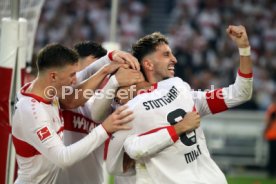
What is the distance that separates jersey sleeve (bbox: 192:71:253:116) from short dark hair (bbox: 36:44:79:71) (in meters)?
1.10

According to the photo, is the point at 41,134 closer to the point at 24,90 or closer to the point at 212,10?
the point at 24,90

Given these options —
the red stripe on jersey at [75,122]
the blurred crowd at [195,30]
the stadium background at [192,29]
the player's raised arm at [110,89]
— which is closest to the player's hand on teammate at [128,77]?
the player's raised arm at [110,89]

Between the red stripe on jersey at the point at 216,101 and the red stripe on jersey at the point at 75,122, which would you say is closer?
the red stripe on jersey at the point at 216,101

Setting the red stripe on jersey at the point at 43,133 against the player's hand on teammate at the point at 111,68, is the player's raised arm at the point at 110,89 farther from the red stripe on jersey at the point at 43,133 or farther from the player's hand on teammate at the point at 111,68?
the red stripe on jersey at the point at 43,133

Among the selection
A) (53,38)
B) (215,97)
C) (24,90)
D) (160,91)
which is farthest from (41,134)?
(53,38)

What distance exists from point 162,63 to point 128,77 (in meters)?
0.32

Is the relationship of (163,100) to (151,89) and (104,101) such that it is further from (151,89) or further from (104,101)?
(104,101)

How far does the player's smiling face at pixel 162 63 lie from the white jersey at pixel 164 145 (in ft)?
0.53

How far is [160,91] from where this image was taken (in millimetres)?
6266

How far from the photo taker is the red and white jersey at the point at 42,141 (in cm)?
618

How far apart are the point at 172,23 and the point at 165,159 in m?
15.8

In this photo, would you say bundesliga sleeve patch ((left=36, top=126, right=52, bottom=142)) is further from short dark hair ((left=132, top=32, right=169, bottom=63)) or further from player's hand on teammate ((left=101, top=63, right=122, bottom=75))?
short dark hair ((left=132, top=32, right=169, bottom=63))

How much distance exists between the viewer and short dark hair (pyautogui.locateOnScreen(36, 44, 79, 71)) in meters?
6.50

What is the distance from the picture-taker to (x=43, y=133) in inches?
247
